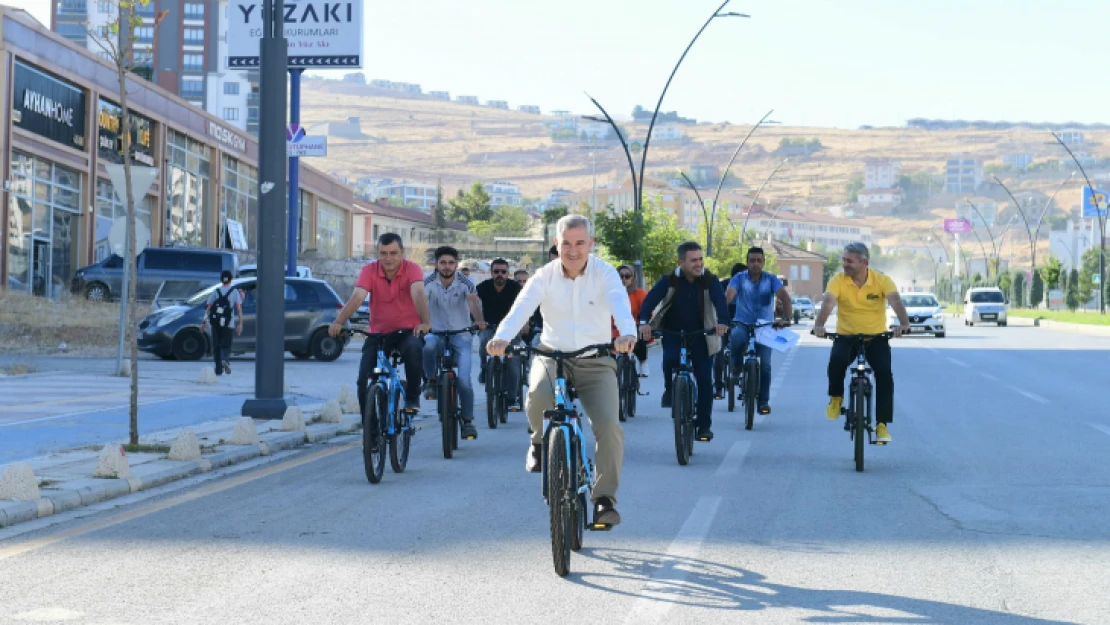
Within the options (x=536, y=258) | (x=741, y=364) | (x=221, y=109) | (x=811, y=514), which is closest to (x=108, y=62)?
(x=741, y=364)

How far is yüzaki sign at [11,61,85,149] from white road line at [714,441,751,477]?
28.7 meters

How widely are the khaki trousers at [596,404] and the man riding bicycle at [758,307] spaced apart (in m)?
8.21

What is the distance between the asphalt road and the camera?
20.5ft

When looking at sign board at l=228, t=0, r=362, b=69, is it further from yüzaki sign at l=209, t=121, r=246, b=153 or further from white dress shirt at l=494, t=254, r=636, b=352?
yüzaki sign at l=209, t=121, r=246, b=153

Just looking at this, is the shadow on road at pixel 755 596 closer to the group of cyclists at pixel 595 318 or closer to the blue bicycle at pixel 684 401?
the group of cyclists at pixel 595 318

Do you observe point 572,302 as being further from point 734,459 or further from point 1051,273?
point 1051,273

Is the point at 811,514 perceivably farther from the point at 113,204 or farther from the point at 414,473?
the point at 113,204

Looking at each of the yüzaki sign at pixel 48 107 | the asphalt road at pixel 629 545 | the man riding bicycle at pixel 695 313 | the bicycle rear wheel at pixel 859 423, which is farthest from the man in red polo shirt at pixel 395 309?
the yüzaki sign at pixel 48 107

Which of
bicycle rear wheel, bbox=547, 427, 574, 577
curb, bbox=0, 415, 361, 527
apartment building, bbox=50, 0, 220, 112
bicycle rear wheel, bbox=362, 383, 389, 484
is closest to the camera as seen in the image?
bicycle rear wheel, bbox=547, 427, 574, 577

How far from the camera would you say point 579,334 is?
7.61m

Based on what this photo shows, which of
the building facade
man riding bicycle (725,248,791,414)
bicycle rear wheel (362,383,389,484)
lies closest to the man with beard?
man riding bicycle (725,248,791,414)

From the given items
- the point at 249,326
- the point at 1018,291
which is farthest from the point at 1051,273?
the point at 249,326

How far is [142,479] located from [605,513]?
4044 millimetres

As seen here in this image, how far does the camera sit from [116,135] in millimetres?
45281
